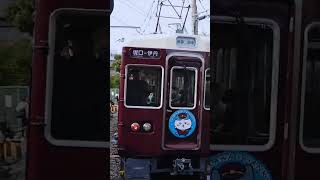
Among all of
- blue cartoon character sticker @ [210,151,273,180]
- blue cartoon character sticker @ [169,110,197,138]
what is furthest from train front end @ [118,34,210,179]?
blue cartoon character sticker @ [210,151,273,180]

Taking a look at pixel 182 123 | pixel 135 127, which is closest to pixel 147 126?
pixel 135 127

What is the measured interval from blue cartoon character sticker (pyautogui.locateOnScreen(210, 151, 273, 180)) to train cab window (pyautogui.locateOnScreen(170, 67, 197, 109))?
32 cm

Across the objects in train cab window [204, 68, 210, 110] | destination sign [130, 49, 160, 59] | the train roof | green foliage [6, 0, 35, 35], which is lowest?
train cab window [204, 68, 210, 110]

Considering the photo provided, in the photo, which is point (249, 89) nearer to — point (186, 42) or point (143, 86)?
point (186, 42)

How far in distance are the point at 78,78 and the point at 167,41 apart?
Answer: 19.5 inches

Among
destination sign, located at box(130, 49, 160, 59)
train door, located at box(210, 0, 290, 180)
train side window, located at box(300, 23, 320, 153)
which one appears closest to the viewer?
destination sign, located at box(130, 49, 160, 59)

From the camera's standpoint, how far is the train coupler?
2.53 m

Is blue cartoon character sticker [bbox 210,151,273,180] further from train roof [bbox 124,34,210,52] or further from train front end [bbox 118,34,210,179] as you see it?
train roof [bbox 124,34,210,52]

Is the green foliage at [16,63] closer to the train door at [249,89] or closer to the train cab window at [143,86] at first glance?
the train cab window at [143,86]

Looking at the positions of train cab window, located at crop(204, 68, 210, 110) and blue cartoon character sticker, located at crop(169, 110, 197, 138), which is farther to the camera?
blue cartoon character sticker, located at crop(169, 110, 197, 138)

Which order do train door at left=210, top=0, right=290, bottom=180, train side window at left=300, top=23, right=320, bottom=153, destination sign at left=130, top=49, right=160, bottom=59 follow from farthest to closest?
1. train side window at left=300, top=23, right=320, bottom=153
2. train door at left=210, top=0, right=290, bottom=180
3. destination sign at left=130, top=49, right=160, bottom=59

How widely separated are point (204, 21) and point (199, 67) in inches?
9.3

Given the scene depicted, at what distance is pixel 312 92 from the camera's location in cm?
271

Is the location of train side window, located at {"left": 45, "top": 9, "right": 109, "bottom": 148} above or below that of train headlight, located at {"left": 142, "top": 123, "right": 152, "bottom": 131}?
above
